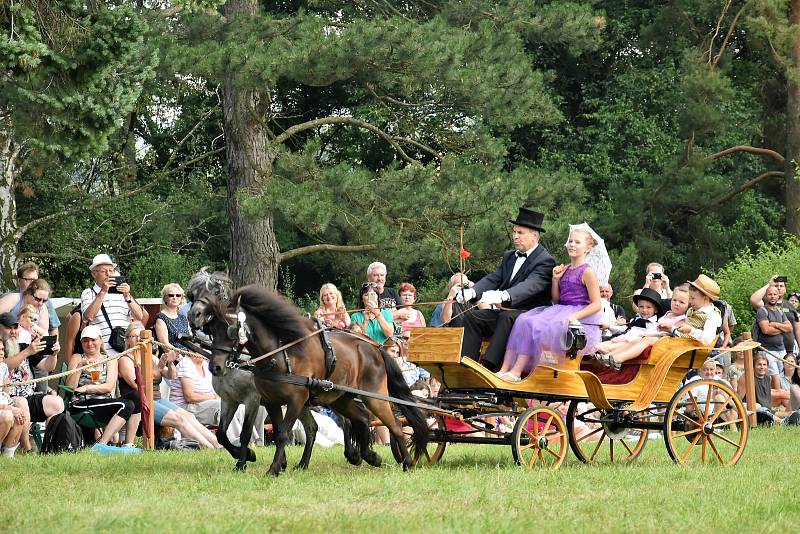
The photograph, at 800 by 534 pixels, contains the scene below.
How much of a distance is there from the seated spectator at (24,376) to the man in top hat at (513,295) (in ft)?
13.9

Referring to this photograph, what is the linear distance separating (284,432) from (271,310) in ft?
3.12

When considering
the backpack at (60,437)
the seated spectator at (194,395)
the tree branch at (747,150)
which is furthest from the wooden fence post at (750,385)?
the tree branch at (747,150)

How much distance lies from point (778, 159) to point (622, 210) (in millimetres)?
3681

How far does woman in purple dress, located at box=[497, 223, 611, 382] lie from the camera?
398 inches

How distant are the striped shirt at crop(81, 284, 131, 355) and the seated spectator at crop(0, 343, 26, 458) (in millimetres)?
1454

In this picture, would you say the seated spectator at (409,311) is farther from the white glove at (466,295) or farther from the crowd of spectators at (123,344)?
the white glove at (466,295)

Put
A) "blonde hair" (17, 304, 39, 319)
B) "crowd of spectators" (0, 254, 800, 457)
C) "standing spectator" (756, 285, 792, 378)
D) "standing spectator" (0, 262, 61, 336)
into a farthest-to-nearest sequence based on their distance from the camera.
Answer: "standing spectator" (756, 285, 792, 378)
"standing spectator" (0, 262, 61, 336)
"blonde hair" (17, 304, 39, 319)
"crowd of spectators" (0, 254, 800, 457)

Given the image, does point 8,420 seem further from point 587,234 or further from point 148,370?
point 587,234

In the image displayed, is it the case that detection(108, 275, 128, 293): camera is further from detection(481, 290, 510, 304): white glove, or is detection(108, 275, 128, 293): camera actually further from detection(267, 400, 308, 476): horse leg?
detection(481, 290, 510, 304): white glove

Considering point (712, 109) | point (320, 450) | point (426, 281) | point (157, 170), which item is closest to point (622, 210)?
point (712, 109)

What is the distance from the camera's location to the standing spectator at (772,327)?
16516 millimetres

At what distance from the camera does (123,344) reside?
13.0m

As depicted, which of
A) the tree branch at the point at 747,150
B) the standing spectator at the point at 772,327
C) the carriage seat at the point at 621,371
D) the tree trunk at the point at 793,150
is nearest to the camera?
the carriage seat at the point at 621,371

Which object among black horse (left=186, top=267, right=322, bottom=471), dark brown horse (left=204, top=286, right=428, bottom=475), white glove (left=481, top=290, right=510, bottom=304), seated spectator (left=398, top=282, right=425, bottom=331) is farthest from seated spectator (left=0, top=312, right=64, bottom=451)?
white glove (left=481, top=290, right=510, bottom=304)
